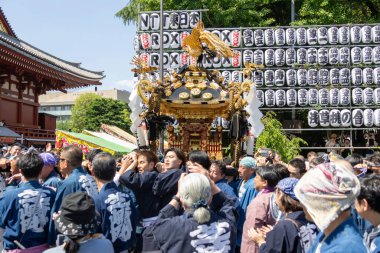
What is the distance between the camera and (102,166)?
431 cm

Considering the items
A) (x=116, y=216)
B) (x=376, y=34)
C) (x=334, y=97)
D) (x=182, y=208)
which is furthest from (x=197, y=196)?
(x=376, y=34)

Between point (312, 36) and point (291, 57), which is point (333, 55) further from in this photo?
point (291, 57)

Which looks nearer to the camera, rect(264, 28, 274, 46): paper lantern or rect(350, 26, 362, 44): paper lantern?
rect(350, 26, 362, 44): paper lantern

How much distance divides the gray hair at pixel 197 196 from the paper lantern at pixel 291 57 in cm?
1584

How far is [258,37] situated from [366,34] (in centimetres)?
412

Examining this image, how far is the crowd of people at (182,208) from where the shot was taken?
2.52m

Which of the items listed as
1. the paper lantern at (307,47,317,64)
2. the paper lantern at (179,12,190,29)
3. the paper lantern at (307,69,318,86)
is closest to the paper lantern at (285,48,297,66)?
the paper lantern at (307,47,317,64)

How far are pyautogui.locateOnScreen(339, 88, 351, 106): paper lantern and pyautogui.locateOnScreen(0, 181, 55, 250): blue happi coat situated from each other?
1554cm

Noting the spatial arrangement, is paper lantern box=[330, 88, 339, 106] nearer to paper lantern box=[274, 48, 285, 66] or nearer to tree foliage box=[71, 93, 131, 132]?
paper lantern box=[274, 48, 285, 66]

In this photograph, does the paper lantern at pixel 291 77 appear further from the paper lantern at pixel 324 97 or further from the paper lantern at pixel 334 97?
the paper lantern at pixel 334 97

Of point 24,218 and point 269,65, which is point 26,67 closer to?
point 269,65

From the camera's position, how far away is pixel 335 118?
59.6 feet

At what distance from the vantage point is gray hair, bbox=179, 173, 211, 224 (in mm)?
3287

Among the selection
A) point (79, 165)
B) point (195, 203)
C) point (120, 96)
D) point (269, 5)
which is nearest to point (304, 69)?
point (269, 5)
